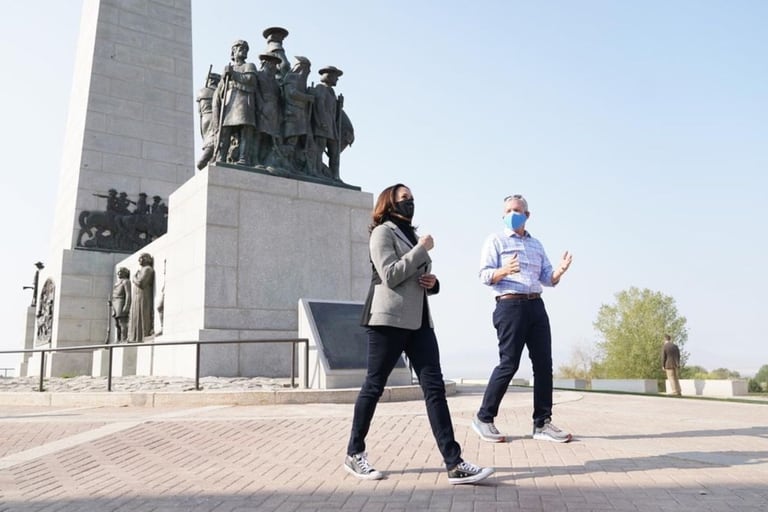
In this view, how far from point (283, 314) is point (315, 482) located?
28.5 ft

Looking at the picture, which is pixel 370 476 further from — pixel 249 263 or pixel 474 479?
pixel 249 263

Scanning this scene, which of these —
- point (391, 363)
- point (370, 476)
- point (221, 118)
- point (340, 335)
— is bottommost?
point (370, 476)

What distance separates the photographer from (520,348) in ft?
16.6

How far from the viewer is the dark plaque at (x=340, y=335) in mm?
9500

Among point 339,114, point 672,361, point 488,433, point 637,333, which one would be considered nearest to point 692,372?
point 637,333

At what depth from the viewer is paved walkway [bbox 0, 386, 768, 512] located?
3535 mm

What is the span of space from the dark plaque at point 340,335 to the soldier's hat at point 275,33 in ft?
24.6

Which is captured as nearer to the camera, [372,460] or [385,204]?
[385,204]

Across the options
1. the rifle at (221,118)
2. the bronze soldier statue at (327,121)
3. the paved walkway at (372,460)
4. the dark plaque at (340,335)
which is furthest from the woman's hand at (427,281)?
the bronze soldier statue at (327,121)

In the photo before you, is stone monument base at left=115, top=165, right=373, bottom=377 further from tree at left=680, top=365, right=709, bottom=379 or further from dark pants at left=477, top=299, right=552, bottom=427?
tree at left=680, top=365, right=709, bottom=379

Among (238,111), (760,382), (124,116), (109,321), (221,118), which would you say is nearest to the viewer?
(238,111)

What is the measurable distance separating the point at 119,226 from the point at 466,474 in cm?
1903

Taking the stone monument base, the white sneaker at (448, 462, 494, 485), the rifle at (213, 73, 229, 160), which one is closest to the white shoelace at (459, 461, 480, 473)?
the white sneaker at (448, 462, 494, 485)

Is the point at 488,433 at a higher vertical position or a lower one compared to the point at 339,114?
lower
